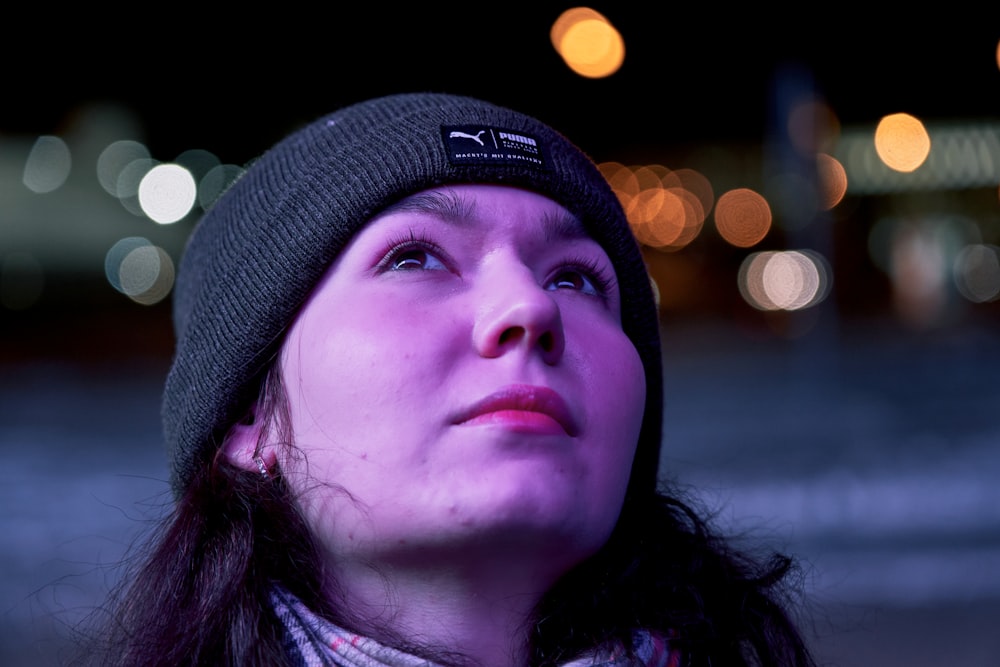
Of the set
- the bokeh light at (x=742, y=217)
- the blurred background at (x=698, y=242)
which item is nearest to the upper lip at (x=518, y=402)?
the blurred background at (x=698, y=242)

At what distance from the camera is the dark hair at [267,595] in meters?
1.35

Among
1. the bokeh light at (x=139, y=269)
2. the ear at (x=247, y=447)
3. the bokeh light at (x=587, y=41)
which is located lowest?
the ear at (x=247, y=447)

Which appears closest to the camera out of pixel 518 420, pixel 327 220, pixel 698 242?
pixel 518 420

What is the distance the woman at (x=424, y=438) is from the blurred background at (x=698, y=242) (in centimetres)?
25

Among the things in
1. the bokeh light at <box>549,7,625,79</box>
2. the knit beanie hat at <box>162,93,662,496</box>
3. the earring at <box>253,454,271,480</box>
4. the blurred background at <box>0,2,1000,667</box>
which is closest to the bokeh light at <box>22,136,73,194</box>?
the blurred background at <box>0,2,1000,667</box>

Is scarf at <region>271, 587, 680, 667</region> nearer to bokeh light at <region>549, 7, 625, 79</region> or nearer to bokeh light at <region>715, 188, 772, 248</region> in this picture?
bokeh light at <region>549, 7, 625, 79</region>

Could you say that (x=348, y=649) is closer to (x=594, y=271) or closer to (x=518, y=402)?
(x=518, y=402)

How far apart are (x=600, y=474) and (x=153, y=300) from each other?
590 inches

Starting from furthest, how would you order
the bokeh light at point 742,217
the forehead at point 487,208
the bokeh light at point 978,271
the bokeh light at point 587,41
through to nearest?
the bokeh light at point 742,217
the bokeh light at point 978,271
the bokeh light at point 587,41
the forehead at point 487,208

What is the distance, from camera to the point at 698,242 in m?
18.0

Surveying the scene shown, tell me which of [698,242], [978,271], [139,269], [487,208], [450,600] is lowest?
[450,600]

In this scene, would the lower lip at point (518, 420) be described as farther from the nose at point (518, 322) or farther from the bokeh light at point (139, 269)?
the bokeh light at point (139, 269)

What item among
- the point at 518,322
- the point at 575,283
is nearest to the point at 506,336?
the point at 518,322

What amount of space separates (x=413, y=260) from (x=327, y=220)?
0.16 metres
